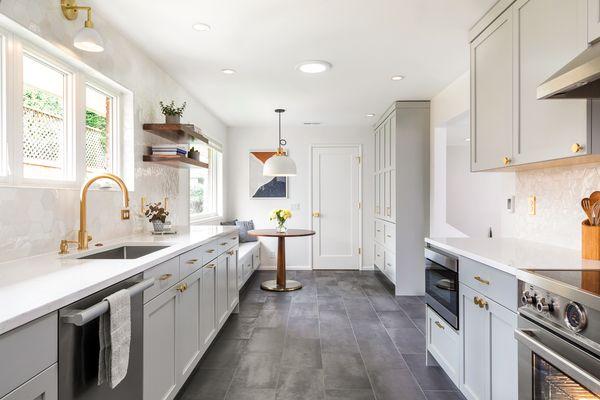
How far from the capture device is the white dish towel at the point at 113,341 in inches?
48.6

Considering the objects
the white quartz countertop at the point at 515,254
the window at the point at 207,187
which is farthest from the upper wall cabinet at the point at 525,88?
the window at the point at 207,187

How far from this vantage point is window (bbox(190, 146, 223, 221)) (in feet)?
15.6

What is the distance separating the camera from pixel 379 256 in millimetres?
5359

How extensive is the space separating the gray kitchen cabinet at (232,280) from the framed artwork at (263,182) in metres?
2.46

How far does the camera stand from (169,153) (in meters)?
3.03

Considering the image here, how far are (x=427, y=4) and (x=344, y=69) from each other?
1.20 meters

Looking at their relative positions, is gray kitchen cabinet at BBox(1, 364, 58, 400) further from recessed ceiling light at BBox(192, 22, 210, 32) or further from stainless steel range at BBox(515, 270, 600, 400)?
recessed ceiling light at BBox(192, 22, 210, 32)

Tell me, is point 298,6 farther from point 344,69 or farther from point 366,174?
point 366,174

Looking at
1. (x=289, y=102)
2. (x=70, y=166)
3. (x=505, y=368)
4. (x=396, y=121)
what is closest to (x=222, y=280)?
(x=70, y=166)

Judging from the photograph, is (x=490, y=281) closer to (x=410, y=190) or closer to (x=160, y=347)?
(x=160, y=347)

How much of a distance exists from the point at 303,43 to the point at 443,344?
93.0 inches

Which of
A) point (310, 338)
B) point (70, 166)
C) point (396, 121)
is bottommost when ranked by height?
point (310, 338)

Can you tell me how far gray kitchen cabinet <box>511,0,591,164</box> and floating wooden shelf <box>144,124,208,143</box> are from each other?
242 cm

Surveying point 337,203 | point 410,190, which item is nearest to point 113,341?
point 410,190
